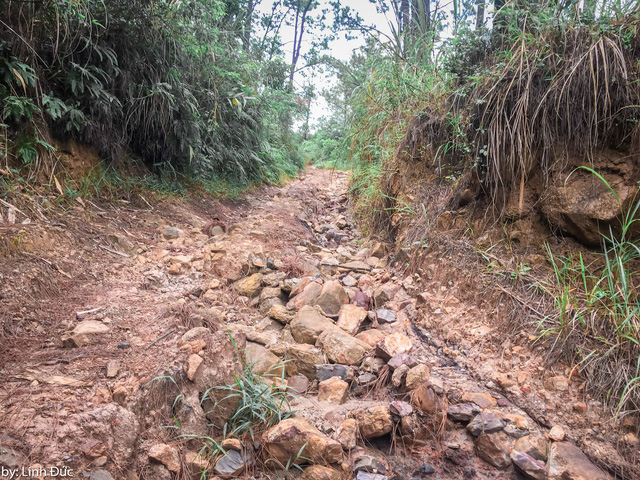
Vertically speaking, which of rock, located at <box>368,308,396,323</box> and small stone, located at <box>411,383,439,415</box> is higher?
rock, located at <box>368,308,396,323</box>

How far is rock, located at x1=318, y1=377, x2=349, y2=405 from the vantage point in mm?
1771

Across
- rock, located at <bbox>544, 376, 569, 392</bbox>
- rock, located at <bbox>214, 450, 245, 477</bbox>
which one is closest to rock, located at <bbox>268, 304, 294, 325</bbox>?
rock, located at <bbox>214, 450, 245, 477</bbox>

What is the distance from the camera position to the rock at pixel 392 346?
200cm

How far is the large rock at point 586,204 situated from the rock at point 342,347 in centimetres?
138

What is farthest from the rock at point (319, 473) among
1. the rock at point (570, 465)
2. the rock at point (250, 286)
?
the rock at point (250, 286)

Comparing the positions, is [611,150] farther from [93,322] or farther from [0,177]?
[0,177]

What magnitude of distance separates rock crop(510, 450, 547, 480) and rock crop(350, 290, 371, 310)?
132cm

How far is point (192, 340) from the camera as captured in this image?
178 centimetres

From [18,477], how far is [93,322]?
94cm

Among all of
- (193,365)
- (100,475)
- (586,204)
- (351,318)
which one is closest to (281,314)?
(351,318)

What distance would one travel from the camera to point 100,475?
1115 mm

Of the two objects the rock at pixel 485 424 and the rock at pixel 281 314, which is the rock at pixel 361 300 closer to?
the rock at pixel 281 314

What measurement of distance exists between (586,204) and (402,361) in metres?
1.34

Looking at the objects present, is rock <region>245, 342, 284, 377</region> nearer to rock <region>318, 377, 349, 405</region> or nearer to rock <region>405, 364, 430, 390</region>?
rock <region>318, 377, 349, 405</region>
